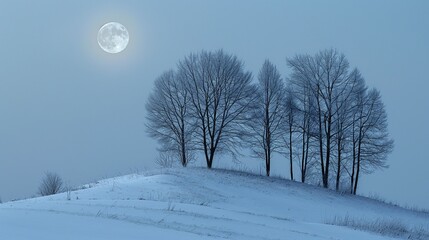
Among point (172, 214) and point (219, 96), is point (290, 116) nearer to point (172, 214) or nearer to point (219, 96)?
point (219, 96)

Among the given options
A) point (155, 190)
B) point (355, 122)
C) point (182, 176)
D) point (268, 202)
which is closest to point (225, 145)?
point (355, 122)

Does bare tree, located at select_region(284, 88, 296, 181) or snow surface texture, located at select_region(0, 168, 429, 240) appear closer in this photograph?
snow surface texture, located at select_region(0, 168, 429, 240)

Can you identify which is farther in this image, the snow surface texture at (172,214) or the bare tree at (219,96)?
the bare tree at (219,96)

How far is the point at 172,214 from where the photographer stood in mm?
14688

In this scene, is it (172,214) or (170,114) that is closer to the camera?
(172,214)

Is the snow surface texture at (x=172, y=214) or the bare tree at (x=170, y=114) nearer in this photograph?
the snow surface texture at (x=172, y=214)

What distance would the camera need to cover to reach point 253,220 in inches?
627

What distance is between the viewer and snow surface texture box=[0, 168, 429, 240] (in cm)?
1123

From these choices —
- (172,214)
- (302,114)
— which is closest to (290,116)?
(302,114)

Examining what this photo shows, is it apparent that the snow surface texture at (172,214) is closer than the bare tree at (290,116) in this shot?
Yes

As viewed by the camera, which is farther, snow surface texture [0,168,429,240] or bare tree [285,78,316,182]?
bare tree [285,78,316,182]

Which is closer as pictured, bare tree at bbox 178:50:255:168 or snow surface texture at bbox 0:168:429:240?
snow surface texture at bbox 0:168:429:240

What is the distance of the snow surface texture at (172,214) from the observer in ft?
36.8

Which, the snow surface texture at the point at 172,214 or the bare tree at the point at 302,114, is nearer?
the snow surface texture at the point at 172,214
